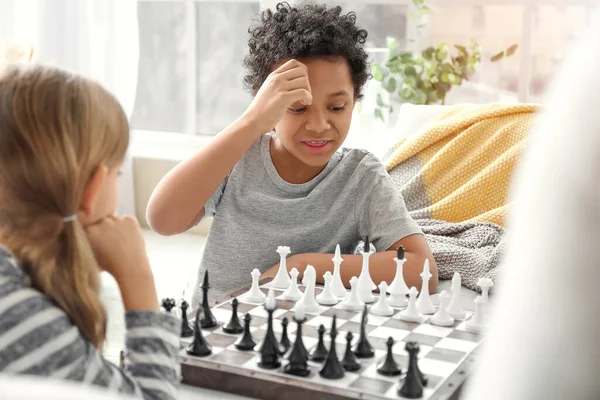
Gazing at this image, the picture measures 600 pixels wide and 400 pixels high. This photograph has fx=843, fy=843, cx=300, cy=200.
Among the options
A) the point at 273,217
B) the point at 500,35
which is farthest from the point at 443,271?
the point at 500,35

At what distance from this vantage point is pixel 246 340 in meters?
1.33

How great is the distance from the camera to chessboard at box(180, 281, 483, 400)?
1.17 meters

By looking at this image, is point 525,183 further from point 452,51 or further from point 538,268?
point 452,51

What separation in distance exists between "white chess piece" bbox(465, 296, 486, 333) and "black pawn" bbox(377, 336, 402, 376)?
0.29 meters

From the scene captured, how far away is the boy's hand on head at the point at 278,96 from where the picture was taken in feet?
6.20

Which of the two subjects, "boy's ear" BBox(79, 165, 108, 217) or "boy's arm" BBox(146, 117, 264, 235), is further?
"boy's arm" BBox(146, 117, 264, 235)

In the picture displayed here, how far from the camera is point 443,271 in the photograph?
2051mm

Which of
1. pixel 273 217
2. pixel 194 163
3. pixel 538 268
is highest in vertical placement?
pixel 538 268

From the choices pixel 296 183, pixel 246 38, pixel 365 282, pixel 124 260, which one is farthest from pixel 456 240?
pixel 246 38

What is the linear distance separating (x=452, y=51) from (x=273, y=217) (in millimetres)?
2271

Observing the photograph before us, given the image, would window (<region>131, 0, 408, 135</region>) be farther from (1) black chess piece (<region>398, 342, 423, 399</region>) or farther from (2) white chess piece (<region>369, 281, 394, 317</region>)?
(1) black chess piece (<region>398, 342, 423, 399</region>)

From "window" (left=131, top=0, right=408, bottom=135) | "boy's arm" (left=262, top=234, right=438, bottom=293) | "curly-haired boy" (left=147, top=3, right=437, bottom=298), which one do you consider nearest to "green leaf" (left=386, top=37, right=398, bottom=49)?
"window" (left=131, top=0, right=408, bottom=135)

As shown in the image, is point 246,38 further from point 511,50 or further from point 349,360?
point 349,360

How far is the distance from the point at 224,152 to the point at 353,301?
52cm
